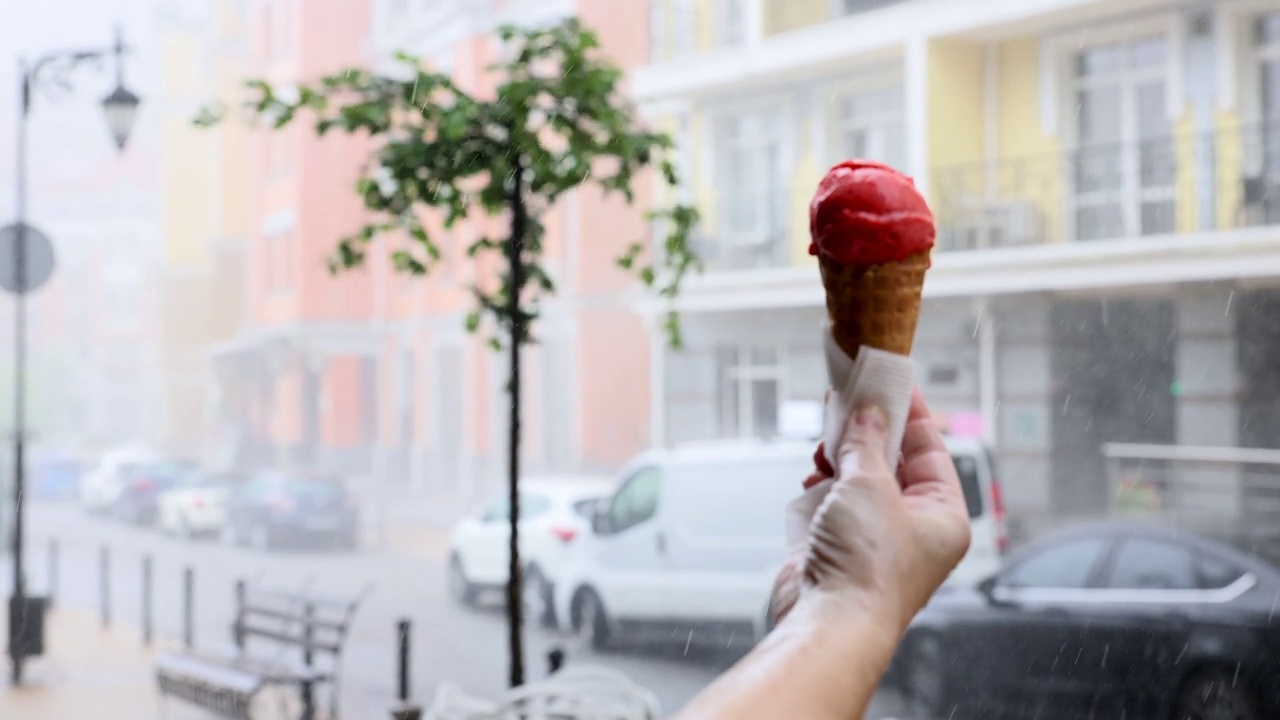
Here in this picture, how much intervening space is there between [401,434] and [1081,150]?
14.6 meters

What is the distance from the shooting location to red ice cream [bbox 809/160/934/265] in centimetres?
75

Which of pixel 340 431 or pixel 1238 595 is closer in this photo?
pixel 1238 595

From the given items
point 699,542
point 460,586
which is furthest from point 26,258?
point 460,586

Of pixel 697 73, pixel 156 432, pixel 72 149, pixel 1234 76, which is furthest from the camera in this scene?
pixel 72 149

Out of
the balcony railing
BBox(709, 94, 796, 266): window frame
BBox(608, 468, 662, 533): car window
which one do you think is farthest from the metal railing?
BBox(709, 94, 796, 266): window frame

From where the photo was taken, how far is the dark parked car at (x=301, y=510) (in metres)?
16.1

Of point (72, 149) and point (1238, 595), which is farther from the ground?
point (72, 149)

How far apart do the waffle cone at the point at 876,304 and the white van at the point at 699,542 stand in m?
7.06

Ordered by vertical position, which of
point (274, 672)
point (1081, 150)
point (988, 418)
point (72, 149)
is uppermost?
point (72, 149)

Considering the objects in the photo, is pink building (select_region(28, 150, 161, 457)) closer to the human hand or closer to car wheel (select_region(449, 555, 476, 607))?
car wheel (select_region(449, 555, 476, 607))

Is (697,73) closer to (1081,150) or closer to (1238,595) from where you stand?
(1081,150)

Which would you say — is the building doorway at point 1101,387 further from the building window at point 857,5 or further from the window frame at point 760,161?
the building window at point 857,5

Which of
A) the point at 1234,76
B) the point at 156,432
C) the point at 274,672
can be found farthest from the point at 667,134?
the point at 156,432

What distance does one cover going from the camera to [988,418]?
12.7m
